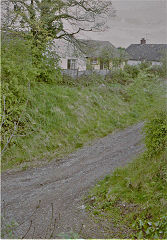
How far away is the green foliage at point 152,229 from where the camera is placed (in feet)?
9.89

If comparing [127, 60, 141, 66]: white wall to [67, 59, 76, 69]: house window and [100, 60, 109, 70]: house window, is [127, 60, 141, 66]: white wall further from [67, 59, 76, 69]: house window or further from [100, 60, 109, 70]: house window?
[67, 59, 76, 69]: house window

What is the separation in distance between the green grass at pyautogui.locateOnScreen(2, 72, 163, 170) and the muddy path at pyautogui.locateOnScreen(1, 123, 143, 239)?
507 mm

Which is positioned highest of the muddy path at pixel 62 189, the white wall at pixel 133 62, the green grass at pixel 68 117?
the white wall at pixel 133 62

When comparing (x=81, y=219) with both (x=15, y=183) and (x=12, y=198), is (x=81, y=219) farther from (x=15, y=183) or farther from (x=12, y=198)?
(x=15, y=183)

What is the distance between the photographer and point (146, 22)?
7398 mm

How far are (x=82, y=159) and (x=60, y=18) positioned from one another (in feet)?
21.4

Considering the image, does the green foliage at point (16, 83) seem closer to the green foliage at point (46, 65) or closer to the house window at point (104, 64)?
the green foliage at point (46, 65)

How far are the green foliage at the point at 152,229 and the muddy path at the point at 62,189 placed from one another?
1.45 ft

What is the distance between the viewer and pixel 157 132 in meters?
5.41

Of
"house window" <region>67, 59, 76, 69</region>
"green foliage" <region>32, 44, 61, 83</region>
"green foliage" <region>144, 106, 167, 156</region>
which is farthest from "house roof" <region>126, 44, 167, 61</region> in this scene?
"green foliage" <region>144, 106, 167, 156</region>

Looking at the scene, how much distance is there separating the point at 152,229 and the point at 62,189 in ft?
8.49

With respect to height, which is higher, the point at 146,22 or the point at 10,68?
the point at 146,22

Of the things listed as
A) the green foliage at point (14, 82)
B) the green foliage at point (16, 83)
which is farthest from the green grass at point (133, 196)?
the green foliage at point (14, 82)

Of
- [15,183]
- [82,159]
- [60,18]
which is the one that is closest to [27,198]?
[15,183]
